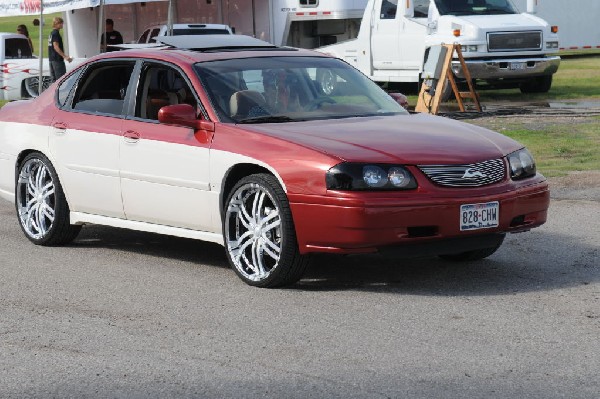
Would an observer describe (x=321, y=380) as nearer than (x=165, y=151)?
Yes

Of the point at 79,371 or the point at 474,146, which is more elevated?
the point at 474,146

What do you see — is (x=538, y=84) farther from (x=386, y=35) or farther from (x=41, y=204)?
(x=41, y=204)

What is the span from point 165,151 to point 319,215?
148 centimetres

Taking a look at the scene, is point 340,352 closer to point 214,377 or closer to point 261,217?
point 214,377

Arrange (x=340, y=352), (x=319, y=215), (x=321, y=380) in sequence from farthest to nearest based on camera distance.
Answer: (x=319, y=215) → (x=340, y=352) → (x=321, y=380)

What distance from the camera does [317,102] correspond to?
878 cm

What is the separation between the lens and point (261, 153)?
7.86 metres

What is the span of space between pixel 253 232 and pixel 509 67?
51.5 feet

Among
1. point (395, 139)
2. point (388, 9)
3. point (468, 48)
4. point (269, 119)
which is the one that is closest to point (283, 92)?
point (269, 119)

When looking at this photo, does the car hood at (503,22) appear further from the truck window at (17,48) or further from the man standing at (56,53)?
the truck window at (17,48)

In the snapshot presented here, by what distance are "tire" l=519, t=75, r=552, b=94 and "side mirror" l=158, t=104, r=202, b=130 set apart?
56.2 feet

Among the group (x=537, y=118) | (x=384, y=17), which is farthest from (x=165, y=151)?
(x=384, y=17)

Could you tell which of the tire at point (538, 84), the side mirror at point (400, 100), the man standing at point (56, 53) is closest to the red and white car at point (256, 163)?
the side mirror at point (400, 100)

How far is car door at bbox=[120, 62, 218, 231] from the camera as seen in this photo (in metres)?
8.34
